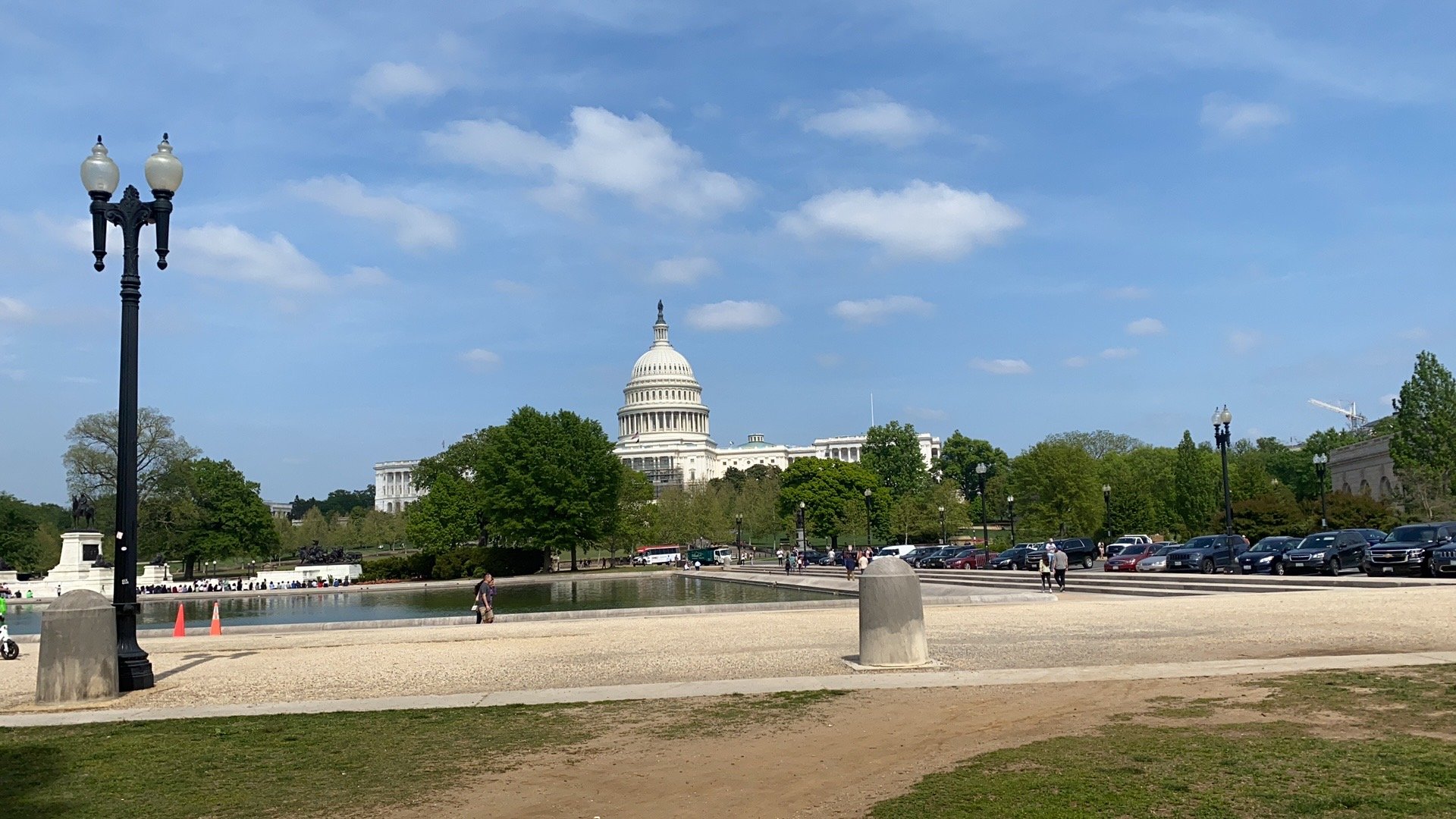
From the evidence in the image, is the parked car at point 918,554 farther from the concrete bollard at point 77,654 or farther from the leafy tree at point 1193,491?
the concrete bollard at point 77,654

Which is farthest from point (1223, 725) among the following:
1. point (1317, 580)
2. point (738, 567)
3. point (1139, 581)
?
point (738, 567)

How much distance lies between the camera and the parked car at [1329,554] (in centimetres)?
3978

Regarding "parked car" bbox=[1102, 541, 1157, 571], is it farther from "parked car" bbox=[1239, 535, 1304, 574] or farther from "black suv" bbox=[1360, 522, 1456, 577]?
"black suv" bbox=[1360, 522, 1456, 577]

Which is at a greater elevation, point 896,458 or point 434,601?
point 896,458

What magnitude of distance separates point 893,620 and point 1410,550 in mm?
28836

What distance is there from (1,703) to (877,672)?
38.1 ft

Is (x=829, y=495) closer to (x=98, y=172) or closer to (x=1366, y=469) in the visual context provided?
(x=1366, y=469)

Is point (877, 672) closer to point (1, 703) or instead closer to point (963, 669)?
point (963, 669)

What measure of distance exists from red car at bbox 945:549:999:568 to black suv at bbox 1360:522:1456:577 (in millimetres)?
24719

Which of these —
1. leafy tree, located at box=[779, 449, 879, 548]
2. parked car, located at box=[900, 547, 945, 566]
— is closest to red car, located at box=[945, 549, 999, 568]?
parked car, located at box=[900, 547, 945, 566]

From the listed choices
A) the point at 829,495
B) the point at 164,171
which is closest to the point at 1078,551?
the point at 164,171

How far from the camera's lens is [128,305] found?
1709 cm

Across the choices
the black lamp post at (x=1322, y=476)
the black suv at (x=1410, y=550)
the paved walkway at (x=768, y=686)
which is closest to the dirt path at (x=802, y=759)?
the paved walkway at (x=768, y=686)

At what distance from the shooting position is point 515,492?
83.8 meters
